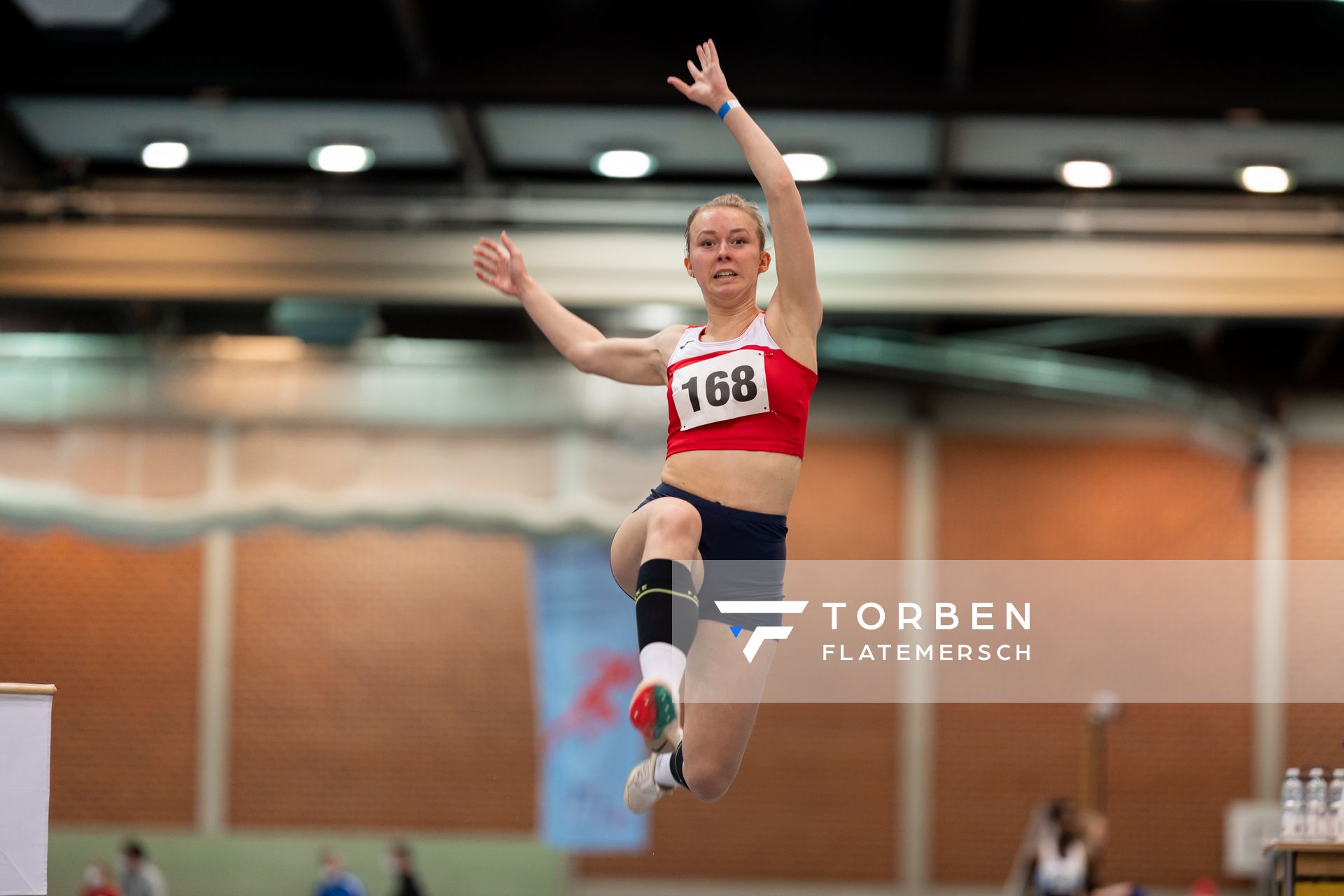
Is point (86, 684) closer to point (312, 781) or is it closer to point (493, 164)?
point (312, 781)

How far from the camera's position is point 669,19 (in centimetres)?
1034

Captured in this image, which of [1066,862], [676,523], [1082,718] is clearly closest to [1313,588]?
[1082,718]

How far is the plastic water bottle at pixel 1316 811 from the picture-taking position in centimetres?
575

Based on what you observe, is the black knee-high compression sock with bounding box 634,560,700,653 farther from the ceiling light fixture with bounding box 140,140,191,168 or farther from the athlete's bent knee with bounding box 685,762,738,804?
the ceiling light fixture with bounding box 140,140,191,168

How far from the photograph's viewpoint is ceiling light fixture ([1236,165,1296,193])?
1166 cm

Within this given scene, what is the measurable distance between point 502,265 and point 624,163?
649 centimetres

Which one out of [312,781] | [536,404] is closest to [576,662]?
[536,404]

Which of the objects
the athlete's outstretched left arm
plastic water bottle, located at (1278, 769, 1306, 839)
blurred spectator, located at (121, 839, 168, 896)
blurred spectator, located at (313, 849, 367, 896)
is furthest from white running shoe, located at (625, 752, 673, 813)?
blurred spectator, located at (313, 849, 367, 896)

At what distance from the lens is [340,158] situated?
38.9 ft

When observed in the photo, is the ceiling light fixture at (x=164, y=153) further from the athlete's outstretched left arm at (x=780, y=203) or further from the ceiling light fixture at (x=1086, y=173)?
the athlete's outstretched left arm at (x=780, y=203)

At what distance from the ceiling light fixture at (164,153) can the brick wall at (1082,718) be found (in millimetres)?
8900

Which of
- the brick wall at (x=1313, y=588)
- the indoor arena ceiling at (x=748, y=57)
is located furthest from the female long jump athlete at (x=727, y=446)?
the brick wall at (x=1313, y=588)

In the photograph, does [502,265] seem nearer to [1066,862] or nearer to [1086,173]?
[1086,173]

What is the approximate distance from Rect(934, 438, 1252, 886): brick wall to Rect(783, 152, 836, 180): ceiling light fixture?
231 inches
